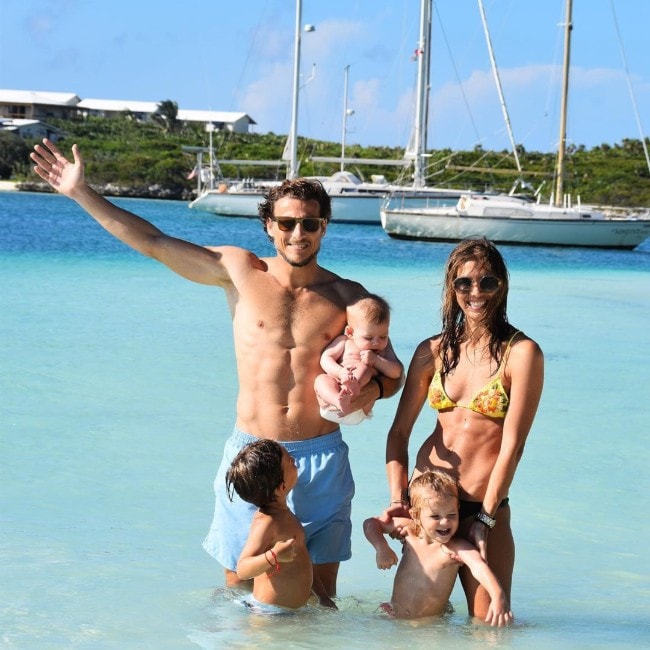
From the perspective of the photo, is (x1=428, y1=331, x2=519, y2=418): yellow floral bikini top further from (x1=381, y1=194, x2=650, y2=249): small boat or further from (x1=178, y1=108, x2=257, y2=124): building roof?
(x1=178, y1=108, x2=257, y2=124): building roof

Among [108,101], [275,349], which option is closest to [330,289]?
[275,349]

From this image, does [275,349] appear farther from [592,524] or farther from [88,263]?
[88,263]

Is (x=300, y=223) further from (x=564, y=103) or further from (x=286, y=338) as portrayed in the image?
(x=564, y=103)

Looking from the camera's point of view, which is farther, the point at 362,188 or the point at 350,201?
the point at 362,188

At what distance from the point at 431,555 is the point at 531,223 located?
2998 cm

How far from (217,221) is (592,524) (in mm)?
44615

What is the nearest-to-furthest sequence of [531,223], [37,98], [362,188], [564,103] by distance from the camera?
[531,223]
[564,103]
[362,188]
[37,98]

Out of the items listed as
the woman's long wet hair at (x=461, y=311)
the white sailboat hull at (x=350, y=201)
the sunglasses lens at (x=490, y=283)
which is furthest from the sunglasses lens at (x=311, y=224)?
the white sailboat hull at (x=350, y=201)

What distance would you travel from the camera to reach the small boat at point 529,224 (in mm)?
32875

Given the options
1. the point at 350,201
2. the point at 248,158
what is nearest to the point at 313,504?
the point at 350,201

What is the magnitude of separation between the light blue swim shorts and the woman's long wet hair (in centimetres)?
55

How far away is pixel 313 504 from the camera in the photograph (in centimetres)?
388

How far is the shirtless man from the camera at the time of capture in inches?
153

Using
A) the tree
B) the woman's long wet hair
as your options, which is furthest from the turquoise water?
the tree
